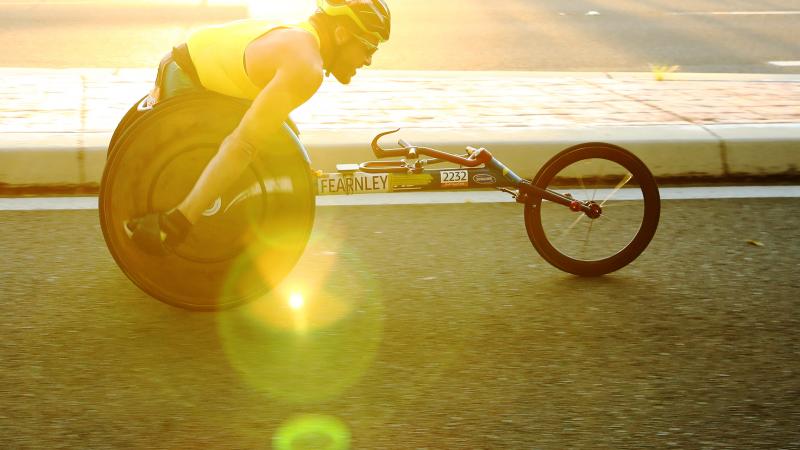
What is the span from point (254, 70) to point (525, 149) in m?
2.49

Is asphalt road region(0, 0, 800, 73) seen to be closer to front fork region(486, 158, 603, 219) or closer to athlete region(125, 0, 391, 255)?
front fork region(486, 158, 603, 219)

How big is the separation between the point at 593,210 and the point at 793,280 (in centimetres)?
86

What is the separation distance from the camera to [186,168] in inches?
164

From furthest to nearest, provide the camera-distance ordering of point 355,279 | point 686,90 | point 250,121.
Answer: point 686,90, point 355,279, point 250,121

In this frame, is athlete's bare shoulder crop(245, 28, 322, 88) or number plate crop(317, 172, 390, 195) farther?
number plate crop(317, 172, 390, 195)

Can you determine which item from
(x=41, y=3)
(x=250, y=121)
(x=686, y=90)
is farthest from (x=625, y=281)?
(x=41, y=3)

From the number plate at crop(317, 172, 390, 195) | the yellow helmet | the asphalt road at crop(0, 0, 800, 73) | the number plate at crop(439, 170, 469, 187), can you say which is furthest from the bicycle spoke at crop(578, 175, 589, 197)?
the asphalt road at crop(0, 0, 800, 73)

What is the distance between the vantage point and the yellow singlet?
4.11 m

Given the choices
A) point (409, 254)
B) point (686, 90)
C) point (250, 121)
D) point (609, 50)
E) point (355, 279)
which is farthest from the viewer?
point (609, 50)

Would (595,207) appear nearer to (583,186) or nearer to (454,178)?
(583,186)

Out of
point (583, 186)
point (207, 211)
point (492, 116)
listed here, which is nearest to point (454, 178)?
point (583, 186)

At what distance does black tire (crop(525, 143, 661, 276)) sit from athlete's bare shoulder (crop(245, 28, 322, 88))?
1.16m

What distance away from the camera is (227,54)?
4.11 meters

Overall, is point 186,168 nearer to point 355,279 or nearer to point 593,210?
point 355,279
